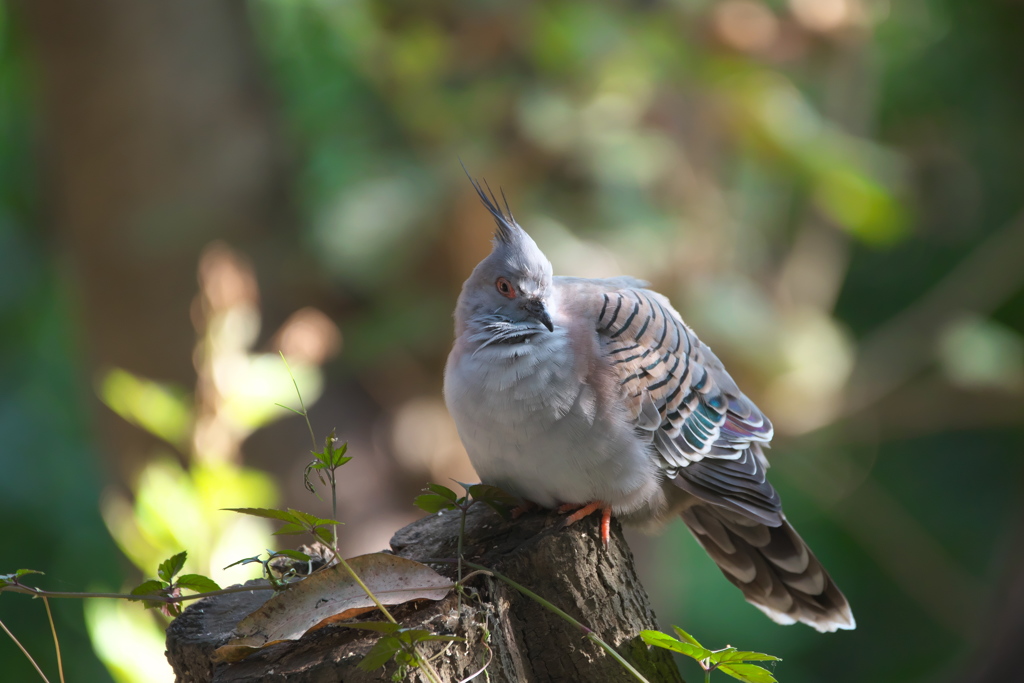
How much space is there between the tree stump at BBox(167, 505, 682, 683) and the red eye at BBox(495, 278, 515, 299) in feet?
2.01

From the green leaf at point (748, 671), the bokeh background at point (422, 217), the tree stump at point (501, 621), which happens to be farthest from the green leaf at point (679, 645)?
the bokeh background at point (422, 217)

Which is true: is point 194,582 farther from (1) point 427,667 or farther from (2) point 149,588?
(1) point 427,667

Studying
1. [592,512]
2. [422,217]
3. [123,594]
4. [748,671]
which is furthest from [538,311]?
[422,217]

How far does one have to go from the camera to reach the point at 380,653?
1.29 metres

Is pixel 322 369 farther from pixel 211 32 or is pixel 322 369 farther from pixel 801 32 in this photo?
pixel 801 32

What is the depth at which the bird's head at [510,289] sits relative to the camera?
2.18m

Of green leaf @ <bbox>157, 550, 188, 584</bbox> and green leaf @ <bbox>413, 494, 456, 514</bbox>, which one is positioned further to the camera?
green leaf @ <bbox>413, 494, 456, 514</bbox>

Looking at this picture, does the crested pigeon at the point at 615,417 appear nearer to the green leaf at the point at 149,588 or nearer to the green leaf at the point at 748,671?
the green leaf at the point at 748,671

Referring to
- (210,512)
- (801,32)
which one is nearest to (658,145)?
(801,32)

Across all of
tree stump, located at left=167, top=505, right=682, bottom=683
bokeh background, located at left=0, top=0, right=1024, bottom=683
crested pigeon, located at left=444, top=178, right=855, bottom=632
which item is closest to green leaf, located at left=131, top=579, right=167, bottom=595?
tree stump, located at left=167, top=505, right=682, bottom=683

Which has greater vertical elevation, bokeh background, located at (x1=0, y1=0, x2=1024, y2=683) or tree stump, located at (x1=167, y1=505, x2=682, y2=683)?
bokeh background, located at (x1=0, y1=0, x2=1024, y2=683)

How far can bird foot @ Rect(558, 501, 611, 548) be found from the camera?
195 cm

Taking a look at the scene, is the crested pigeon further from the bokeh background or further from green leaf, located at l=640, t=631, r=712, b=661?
the bokeh background

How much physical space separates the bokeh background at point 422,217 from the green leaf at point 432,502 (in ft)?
4.26
